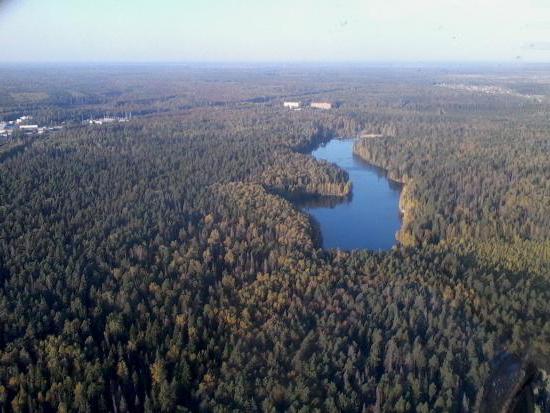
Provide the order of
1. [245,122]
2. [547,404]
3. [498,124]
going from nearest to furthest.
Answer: [547,404] → [498,124] → [245,122]

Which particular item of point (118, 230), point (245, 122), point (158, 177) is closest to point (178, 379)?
point (118, 230)

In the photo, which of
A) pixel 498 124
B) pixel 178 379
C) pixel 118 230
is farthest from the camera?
pixel 498 124

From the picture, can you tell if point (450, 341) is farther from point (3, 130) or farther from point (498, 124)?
point (3, 130)

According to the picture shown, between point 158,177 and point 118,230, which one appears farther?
point 158,177

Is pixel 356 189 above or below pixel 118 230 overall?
below

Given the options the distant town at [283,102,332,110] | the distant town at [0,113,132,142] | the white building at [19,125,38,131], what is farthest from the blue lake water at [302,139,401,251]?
the distant town at [283,102,332,110]

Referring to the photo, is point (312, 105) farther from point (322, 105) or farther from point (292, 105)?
point (292, 105)

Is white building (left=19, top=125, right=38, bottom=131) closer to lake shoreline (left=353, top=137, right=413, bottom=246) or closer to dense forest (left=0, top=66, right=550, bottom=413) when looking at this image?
dense forest (left=0, top=66, right=550, bottom=413)

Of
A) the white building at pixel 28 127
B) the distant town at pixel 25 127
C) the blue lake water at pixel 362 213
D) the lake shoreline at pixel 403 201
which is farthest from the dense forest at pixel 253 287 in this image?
the white building at pixel 28 127

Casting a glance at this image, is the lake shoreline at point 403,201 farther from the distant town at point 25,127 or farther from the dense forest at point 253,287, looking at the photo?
the distant town at point 25,127

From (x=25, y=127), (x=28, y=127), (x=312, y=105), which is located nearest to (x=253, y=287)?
(x=28, y=127)
